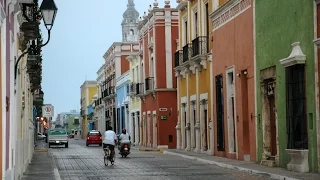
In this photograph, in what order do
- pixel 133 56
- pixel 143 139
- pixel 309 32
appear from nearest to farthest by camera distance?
pixel 309 32 < pixel 143 139 < pixel 133 56

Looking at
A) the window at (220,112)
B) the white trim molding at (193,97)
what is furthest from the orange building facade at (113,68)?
the window at (220,112)

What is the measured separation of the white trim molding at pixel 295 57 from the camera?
19.2 m

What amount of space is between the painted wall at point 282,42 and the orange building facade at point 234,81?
1206mm

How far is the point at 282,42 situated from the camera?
69.4ft

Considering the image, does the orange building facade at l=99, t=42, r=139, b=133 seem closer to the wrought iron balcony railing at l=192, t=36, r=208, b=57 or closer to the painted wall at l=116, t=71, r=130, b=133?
the painted wall at l=116, t=71, r=130, b=133

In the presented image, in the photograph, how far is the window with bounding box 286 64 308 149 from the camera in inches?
770

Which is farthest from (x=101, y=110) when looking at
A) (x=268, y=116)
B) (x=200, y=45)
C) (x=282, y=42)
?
(x=282, y=42)

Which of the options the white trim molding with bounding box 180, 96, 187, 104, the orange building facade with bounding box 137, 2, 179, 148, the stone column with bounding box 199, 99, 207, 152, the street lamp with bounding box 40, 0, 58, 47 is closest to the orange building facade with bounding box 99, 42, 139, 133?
the orange building facade with bounding box 137, 2, 179, 148

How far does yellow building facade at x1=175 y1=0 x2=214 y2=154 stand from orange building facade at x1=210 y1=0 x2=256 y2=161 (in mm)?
2072

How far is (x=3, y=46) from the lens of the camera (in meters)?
12.6

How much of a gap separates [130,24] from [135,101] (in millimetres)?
34301

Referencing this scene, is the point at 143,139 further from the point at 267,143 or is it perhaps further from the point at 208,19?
the point at 267,143

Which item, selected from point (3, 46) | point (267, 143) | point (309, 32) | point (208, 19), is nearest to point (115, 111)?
point (208, 19)

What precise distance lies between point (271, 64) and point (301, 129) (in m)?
3.31
